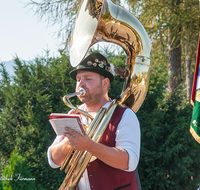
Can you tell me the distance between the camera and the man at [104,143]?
1418mm

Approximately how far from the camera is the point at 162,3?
190 inches

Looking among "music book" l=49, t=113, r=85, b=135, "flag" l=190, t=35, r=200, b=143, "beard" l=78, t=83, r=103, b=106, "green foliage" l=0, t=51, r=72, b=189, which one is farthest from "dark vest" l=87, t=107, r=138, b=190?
"green foliage" l=0, t=51, r=72, b=189

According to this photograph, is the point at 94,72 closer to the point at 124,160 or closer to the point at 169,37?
the point at 124,160

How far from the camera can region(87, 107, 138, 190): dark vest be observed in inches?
62.2

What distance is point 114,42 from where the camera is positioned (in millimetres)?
1866

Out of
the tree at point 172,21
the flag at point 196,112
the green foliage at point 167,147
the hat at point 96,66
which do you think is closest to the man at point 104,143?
the hat at point 96,66

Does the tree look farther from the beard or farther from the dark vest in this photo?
the dark vest

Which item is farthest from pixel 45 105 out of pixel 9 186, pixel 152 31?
pixel 152 31

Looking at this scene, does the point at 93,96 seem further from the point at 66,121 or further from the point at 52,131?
the point at 52,131

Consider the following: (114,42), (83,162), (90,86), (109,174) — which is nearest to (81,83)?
(90,86)

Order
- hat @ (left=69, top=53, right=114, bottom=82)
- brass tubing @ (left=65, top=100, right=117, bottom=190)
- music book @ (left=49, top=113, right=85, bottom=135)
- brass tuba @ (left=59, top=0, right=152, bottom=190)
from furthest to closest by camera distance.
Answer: hat @ (left=69, top=53, right=114, bottom=82), brass tuba @ (left=59, top=0, right=152, bottom=190), brass tubing @ (left=65, top=100, right=117, bottom=190), music book @ (left=49, top=113, right=85, bottom=135)

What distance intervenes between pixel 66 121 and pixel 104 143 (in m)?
0.43

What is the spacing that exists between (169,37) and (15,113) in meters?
3.69

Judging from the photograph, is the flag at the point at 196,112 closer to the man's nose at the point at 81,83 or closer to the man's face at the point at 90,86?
the man's face at the point at 90,86
